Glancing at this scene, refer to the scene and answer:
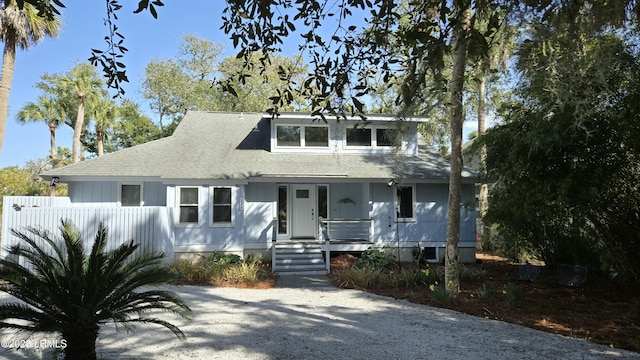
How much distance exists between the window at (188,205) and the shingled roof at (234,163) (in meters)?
0.61

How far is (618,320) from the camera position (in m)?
7.20

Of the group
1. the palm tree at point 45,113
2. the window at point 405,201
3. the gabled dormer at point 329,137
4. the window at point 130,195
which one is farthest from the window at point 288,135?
the palm tree at point 45,113

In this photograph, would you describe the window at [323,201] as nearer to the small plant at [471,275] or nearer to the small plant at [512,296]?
the small plant at [471,275]

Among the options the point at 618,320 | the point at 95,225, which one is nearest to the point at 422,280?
the point at 618,320

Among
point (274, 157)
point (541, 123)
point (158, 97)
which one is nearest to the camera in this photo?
point (541, 123)

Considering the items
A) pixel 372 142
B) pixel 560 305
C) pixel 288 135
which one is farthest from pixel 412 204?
pixel 560 305

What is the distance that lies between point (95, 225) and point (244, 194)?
4.57 m

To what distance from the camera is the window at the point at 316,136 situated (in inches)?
605

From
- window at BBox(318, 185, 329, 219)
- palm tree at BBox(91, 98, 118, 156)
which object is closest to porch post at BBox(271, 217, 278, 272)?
window at BBox(318, 185, 329, 219)

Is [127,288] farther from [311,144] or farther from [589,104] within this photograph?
[311,144]

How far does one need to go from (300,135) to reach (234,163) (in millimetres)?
2840

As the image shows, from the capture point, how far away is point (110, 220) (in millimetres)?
11945

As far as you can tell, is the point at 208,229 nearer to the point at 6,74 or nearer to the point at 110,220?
the point at 110,220

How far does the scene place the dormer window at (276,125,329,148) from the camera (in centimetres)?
1531
